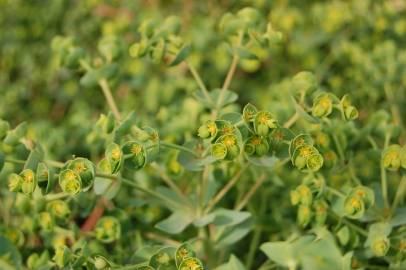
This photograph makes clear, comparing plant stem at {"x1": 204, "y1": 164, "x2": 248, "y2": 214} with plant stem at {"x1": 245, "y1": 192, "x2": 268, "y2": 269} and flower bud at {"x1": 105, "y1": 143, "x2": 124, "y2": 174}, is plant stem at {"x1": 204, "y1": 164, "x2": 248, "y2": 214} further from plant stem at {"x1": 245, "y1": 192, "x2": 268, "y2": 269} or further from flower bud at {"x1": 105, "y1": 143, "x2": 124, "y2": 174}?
flower bud at {"x1": 105, "y1": 143, "x2": 124, "y2": 174}

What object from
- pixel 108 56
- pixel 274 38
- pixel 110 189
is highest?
pixel 274 38

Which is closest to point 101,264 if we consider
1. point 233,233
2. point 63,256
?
point 63,256

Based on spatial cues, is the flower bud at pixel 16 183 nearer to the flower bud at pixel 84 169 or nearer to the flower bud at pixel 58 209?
the flower bud at pixel 84 169

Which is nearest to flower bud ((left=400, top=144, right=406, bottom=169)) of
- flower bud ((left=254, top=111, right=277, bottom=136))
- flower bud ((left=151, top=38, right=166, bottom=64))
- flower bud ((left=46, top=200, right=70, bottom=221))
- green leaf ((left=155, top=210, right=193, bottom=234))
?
flower bud ((left=254, top=111, right=277, bottom=136))

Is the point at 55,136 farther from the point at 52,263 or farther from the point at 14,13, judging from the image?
the point at 14,13

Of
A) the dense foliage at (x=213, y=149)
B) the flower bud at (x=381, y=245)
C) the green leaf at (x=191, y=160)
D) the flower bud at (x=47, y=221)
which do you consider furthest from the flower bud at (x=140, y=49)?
→ the flower bud at (x=381, y=245)

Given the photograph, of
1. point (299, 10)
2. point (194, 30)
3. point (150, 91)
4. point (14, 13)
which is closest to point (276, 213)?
point (150, 91)
